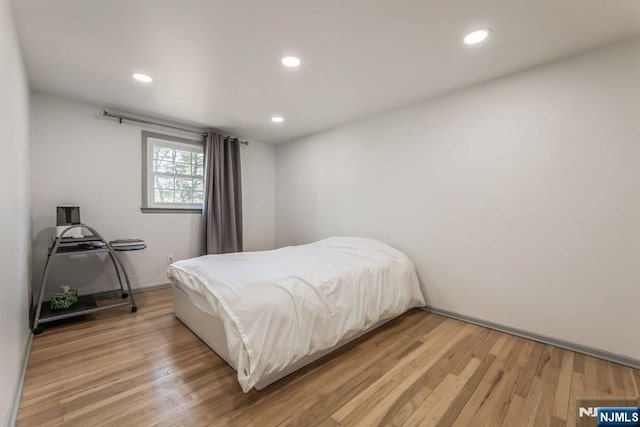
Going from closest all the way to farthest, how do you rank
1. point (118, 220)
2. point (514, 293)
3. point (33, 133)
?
1. point (514, 293)
2. point (33, 133)
3. point (118, 220)

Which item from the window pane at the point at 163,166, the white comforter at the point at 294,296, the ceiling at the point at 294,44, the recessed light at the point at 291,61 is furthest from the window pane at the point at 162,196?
the recessed light at the point at 291,61

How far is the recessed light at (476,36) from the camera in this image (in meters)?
1.77

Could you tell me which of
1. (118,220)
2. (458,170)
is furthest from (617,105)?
(118,220)

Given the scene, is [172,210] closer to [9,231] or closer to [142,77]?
[142,77]

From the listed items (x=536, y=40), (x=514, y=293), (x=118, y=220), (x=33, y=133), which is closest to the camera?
(x=536, y=40)

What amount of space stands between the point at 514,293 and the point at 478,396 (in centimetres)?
113

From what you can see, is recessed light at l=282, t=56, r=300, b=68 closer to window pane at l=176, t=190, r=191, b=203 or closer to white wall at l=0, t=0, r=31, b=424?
white wall at l=0, t=0, r=31, b=424

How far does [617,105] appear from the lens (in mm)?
1859

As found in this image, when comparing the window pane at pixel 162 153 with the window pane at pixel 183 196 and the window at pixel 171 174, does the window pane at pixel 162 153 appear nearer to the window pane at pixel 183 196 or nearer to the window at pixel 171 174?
the window at pixel 171 174

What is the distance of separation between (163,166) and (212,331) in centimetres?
256

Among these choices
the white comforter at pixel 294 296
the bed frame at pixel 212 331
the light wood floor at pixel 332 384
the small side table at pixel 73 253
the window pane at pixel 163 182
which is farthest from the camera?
the window pane at pixel 163 182

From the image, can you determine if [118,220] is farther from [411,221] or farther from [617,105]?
[617,105]

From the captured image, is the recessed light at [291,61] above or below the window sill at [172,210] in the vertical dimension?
above

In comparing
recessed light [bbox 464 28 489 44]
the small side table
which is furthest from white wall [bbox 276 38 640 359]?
the small side table
